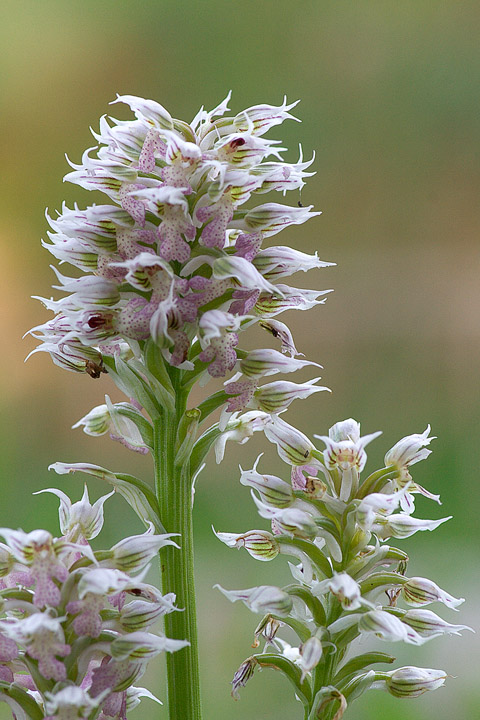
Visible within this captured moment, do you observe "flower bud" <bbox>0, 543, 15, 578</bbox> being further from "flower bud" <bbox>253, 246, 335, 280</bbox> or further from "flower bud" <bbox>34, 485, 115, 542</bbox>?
"flower bud" <bbox>253, 246, 335, 280</bbox>

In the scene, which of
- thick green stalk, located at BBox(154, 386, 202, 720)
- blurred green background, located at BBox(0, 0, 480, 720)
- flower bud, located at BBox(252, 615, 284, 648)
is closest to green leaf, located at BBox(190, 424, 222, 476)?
thick green stalk, located at BBox(154, 386, 202, 720)

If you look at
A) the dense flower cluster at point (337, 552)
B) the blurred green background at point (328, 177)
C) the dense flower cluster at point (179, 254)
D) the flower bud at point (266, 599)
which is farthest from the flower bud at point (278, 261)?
the blurred green background at point (328, 177)

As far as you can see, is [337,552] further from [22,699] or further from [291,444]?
[22,699]

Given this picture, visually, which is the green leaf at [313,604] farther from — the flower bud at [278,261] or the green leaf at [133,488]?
the flower bud at [278,261]

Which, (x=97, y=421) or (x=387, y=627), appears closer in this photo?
(x=387, y=627)

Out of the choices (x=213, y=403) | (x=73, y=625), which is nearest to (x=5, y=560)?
(x=73, y=625)

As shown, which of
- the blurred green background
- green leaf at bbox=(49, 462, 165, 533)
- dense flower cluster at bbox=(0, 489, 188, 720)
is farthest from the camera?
the blurred green background

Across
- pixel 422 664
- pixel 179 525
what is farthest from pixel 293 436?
pixel 422 664
